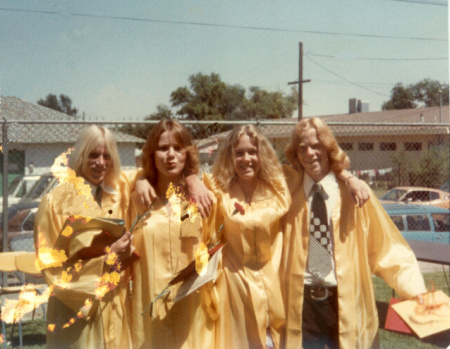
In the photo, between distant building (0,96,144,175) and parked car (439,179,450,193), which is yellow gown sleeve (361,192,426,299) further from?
parked car (439,179,450,193)

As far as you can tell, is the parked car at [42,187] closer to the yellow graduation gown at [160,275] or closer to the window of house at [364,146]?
the yellow graduation gown at [160,275]

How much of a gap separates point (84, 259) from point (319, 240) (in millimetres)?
1182

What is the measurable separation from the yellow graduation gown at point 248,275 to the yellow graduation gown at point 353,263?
0.09 metres

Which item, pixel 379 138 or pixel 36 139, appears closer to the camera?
pixel 36 139

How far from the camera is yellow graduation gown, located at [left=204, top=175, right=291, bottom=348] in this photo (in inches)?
88.4

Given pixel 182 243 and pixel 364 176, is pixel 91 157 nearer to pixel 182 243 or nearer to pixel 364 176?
pixel 182 243

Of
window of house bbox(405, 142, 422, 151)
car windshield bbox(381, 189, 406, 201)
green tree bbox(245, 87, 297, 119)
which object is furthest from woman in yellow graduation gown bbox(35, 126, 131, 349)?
car windshield bbox(381, 189, 406, 201)

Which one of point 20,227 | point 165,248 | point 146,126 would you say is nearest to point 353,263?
point 165,248

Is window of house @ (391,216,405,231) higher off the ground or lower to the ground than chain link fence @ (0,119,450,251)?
lower

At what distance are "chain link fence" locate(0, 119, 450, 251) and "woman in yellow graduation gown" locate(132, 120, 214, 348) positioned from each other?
0.28 meters

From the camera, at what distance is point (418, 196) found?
5.70 metres

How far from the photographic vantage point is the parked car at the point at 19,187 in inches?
103

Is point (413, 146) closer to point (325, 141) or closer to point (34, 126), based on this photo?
point (325, 141)

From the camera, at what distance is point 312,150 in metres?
2.35
